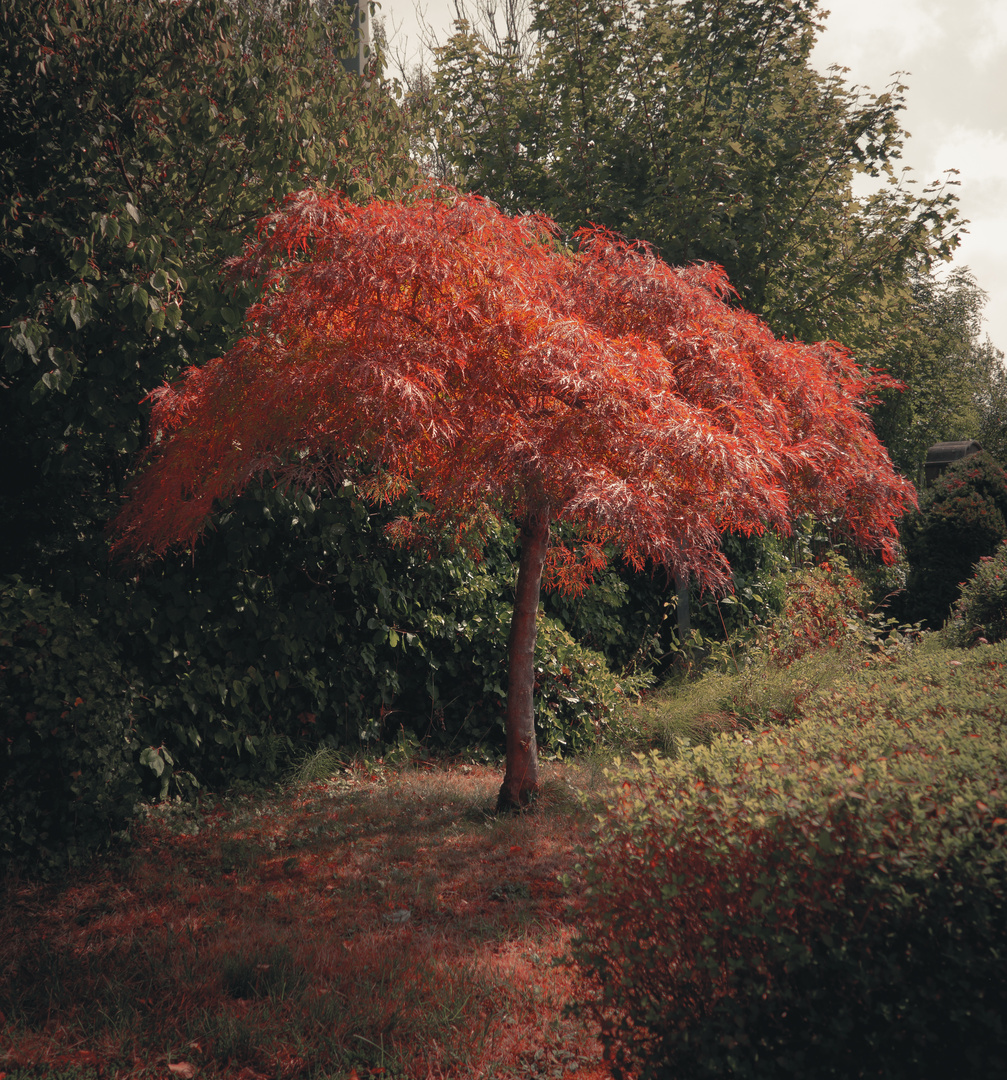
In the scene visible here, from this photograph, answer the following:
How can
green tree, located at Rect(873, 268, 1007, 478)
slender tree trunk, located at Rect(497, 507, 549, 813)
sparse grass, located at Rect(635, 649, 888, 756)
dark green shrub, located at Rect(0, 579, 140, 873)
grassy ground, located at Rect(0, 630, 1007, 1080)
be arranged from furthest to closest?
green tree, located at Rect(873, 268, 1007, 478), sparse grass, located at Rect(635, 649, 888, 756), slender tree trunk, located at Rect(497, 507, 549, 813), dark green shrub, located at Rect(0, 579, 140, 873), grassy ground, located at Rect(0, 630, 1007, 1080)

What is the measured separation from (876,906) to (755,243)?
32.0 ft

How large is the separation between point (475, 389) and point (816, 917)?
3.12 m

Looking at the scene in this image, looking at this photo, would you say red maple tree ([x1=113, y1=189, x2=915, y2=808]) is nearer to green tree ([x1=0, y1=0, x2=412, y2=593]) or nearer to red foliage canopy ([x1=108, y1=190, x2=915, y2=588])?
red foliage canopy ([x1=108, y1=190, x2=915, y2=588])

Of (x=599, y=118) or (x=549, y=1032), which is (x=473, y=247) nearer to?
(x=549, y=1032)

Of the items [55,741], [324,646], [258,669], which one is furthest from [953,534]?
[55,741]

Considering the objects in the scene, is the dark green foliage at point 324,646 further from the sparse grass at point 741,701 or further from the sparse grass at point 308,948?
the sparse grass at point 308,948

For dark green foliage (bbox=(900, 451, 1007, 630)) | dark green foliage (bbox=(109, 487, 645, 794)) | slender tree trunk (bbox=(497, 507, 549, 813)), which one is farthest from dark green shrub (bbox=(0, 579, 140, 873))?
dark green foliage (bbox=(900, 451, 1007, 630))

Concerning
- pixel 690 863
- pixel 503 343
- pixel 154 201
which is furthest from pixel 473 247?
pixel 690 863

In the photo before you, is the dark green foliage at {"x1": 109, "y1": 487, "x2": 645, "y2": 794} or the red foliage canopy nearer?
the red foliage canopy

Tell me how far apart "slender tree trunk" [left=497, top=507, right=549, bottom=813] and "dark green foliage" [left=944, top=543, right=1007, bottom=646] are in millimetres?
4269

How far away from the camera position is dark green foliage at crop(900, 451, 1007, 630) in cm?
1178

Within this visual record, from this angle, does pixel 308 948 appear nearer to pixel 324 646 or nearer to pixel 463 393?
pixel 463 393

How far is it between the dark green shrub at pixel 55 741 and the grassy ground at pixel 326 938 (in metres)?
0.25

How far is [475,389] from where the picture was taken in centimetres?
450
